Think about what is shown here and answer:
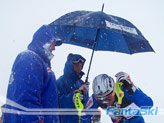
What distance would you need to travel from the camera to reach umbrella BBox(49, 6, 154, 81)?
3.75 meters

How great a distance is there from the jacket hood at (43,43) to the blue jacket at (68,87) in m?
1.59

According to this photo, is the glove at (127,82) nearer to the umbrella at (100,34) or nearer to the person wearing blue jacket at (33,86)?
the umbrella at (100,34)

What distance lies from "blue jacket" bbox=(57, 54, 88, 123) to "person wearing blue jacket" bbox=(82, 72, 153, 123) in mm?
656

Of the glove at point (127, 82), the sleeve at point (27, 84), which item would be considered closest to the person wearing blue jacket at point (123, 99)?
the glove at point (127, 82)

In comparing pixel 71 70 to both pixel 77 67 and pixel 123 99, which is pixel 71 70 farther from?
pixel 123 99

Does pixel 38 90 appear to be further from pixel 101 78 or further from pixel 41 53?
pixel 101 78

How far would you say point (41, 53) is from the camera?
265 centimetres

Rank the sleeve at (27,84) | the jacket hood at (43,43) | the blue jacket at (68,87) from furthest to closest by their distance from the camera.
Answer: the blue jacket at (68,87), the jacket hood at (43,43), the sleeve at (27,84)

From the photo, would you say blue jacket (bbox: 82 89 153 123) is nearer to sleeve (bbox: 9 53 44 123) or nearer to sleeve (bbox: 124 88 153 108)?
sleeve (bbox: 124 88 153 108)

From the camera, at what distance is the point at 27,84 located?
222 centimetres

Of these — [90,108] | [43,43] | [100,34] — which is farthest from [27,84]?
[100,34]

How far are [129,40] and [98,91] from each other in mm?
1739

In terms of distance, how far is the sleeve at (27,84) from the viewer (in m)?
2.16

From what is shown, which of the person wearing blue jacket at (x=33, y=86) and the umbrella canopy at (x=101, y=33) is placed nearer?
the person wearing blue jacket at (x=33, y=86)
